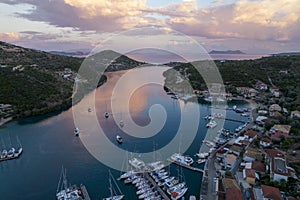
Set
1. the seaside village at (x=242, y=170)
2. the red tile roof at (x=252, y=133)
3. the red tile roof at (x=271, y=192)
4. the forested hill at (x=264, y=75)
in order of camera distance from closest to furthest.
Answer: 1. the red tile roof at (x=271, y=192)
2. the seaside village at (x=242, y=170)
3. the red tile roof at (x=252, y=133)
4. the forested hill at (x=264, y=75)

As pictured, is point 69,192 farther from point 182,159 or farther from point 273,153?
point 273,153

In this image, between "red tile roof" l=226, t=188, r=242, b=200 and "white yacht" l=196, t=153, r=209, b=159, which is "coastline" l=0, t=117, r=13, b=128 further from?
Answer: "red tile roof" l=226, t=188, r=242, b=200

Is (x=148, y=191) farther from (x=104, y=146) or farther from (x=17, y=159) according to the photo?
(x=17, y=159)

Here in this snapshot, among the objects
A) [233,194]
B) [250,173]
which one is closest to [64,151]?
[233,194]


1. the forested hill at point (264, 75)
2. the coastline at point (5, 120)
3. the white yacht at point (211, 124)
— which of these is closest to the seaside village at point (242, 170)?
the white yacht at point (211, 124)

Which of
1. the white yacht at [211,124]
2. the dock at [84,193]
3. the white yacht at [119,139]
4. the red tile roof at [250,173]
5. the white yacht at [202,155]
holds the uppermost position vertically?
the white yacht at [211,124]

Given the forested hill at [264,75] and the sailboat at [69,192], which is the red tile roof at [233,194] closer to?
the sailboat at [69,192]

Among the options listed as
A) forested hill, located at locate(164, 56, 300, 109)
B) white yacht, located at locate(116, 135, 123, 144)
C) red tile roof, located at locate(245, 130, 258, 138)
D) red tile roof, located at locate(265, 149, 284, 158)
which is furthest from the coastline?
forested hill, located at locate(164, 56, 300, 109)
